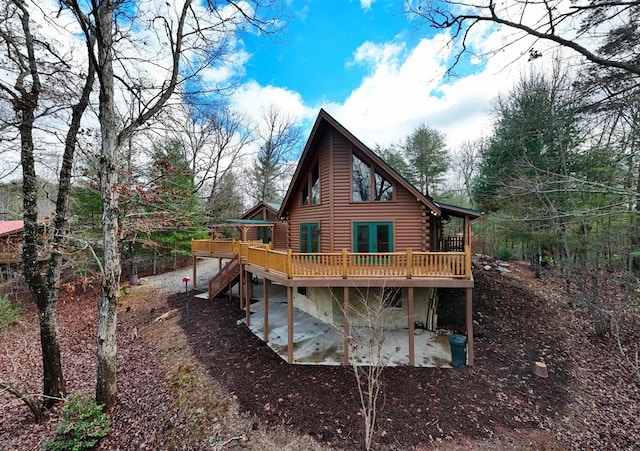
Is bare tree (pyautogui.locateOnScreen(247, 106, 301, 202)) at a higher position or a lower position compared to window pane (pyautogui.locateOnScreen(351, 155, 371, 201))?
higher

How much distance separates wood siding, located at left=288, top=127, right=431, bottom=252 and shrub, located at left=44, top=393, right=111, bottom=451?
7.68 metres

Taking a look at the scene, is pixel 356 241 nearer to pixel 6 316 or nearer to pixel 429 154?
pixel 6 316

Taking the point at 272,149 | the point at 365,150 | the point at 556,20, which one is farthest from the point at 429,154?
the point at 556,20

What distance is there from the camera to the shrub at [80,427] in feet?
18.0

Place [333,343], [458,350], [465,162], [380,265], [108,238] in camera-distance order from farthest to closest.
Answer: [465,162]
[333,343]
[380,265]
[458,350]
[108,238]

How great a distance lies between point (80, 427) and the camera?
5781 mm

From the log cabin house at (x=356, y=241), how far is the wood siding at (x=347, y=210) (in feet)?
0.12

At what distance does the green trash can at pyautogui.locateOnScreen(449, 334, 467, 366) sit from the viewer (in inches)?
294

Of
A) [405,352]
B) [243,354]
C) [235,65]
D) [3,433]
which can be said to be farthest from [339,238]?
[3,433]

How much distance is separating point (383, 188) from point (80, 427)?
34.8 feet

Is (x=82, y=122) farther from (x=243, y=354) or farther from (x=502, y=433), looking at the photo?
(x=502, y=433)

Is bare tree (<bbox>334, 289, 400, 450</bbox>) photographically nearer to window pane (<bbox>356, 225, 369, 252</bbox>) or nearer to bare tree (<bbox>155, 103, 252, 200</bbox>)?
window pane (<bbox>356, 225, 369, 252</bbox>)

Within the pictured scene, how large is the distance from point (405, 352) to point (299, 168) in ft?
25.7

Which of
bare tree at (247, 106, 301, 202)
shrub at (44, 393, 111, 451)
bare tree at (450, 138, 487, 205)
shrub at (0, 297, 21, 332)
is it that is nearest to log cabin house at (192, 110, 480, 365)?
shrub at (44, 393, 111, 451)
